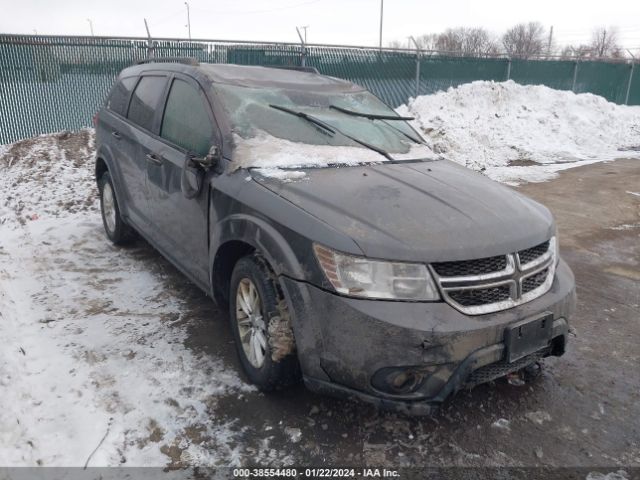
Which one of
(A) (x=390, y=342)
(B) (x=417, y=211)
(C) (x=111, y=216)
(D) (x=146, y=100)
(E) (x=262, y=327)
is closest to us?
(A) (x=390, y=342)

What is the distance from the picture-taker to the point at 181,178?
134 inches

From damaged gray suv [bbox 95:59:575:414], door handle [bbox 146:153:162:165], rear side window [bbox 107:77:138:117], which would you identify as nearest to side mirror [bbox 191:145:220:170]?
damaged gray suv [bbox 95:59:575:414]

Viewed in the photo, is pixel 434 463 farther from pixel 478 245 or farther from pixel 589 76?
pixel 589 76

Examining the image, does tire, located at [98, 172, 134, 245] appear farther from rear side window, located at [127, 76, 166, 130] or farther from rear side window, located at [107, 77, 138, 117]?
rear side window, located at [127, 76, 166, 130]

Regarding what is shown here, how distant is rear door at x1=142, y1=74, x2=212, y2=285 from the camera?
3.31m

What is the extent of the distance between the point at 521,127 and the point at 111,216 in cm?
1141

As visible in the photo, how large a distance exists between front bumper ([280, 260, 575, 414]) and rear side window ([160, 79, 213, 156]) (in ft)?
4.58

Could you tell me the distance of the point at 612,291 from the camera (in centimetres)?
453

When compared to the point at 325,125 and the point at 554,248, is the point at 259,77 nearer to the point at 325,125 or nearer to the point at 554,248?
the point at 325,125

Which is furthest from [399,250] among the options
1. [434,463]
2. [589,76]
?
[589,76]

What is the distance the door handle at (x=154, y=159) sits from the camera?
376 cm

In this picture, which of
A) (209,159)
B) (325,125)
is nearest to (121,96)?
(209,159)

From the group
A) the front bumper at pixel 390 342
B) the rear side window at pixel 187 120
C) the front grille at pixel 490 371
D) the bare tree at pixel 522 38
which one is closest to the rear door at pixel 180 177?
the rear side window at pixel 187 120

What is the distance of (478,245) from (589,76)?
1925cm
